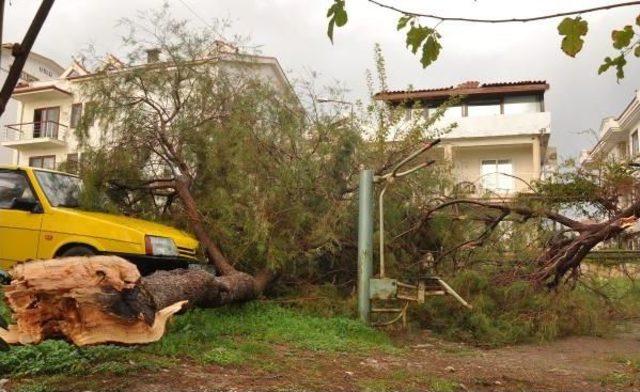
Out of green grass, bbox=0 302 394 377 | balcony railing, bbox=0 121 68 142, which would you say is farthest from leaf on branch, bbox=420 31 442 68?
balcony railing, bbox=0 121 68 142

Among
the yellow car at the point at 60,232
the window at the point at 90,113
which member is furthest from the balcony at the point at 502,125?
the yellow car at the point at 60,232

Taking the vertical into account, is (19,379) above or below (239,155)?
below

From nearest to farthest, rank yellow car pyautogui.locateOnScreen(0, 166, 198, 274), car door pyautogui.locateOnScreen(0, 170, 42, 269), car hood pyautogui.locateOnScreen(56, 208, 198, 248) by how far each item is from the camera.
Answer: yellow car pyautogui.locateOnScreen(0, 166, 198, 274) < car hood pyautogui.locateOnScreen(56, 208, 198, 248) < car door pyautogui.locateOnScreen(0, 170, 42, 269)

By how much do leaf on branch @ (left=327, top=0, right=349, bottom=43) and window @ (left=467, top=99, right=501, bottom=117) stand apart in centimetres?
2447

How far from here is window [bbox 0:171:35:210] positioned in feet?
24.9

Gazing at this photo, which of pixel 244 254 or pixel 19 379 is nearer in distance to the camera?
pixel 19 379

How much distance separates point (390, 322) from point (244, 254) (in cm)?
229

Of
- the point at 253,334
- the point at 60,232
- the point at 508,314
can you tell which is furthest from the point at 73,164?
the point at 508,314

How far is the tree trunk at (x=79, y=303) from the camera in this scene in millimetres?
3908

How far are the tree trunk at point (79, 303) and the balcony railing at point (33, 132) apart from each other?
28.0 m

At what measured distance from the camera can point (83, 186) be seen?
27.6 ft

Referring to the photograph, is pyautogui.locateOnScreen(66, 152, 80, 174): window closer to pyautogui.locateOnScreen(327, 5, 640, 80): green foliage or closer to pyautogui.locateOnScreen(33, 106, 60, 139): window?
pyautogui.locateOnScreen(327, 5, 640, 80): green foliage

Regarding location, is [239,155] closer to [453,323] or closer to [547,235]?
[453,323]

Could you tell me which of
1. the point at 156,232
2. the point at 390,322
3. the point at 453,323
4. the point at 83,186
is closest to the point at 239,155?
the point at 156,232
